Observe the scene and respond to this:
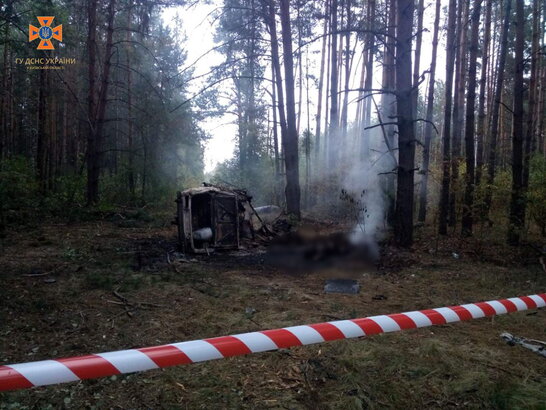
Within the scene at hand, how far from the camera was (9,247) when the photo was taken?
26.3 feet

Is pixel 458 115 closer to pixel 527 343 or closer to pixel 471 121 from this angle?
pixel 471 121

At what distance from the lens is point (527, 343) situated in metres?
4.02

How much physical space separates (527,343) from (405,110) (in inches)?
257

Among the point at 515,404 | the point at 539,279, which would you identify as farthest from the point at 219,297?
the point at 539,279

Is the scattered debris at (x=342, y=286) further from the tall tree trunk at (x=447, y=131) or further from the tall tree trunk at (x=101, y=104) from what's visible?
the tall tree trunk at (x=101, y=104)

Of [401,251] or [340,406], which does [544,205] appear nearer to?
[401,251]

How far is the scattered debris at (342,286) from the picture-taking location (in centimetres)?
625

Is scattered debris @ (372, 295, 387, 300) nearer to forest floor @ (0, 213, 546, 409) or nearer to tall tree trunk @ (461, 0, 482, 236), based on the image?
forest floor @ (0, 213, 546, 409)

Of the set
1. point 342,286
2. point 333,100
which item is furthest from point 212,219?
point 333,100

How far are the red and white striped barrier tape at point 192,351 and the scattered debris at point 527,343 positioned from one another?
1204mm

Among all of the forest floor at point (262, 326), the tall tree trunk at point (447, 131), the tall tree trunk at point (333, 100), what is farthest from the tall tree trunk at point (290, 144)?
the forest floor at point (262, 326)

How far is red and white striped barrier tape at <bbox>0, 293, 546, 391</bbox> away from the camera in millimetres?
1845

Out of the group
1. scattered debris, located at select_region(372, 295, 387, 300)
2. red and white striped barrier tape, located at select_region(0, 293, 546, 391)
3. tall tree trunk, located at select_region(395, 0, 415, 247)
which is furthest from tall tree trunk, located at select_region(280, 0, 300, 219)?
red and white striped barrier tape, located at select_region(0, 293, 546, 391)

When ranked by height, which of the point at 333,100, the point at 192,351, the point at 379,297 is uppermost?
the point at 333,100
